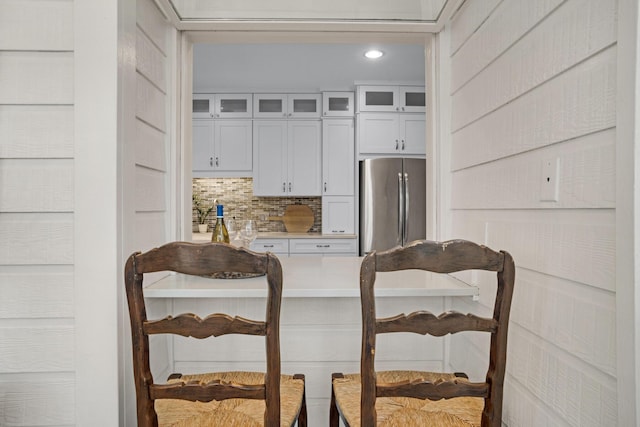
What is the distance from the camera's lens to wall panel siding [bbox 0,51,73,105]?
122 cm

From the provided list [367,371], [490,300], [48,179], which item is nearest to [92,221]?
[48,179]

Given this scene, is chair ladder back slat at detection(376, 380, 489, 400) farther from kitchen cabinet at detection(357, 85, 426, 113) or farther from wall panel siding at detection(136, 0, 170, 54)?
kitchen cabinet at detection(357, 85, 426, 113)

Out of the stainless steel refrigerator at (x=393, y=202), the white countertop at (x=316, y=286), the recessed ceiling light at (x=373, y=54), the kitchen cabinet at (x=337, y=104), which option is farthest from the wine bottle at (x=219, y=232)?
the kitchen cabinet at (x=337, y=104)

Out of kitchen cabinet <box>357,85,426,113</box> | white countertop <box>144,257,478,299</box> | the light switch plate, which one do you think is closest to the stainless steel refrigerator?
kitchen cabinet <box>357,85,426,113</box>

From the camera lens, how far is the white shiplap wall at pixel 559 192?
0.80m

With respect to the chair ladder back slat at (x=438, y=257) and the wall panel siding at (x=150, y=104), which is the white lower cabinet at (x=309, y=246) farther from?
the chair ladder back slat at (x=438, y=257)

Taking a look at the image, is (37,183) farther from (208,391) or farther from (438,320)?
(438,320)

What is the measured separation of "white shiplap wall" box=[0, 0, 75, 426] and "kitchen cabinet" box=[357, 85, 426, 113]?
341cm

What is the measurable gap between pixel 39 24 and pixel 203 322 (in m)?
1.01

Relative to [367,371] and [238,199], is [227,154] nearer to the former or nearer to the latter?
[238,199]

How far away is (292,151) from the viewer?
4.59m

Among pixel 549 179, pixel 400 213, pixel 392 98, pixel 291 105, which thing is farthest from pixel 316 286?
pixel 291 105

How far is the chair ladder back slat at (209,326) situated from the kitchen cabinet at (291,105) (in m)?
3.82

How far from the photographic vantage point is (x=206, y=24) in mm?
1733
